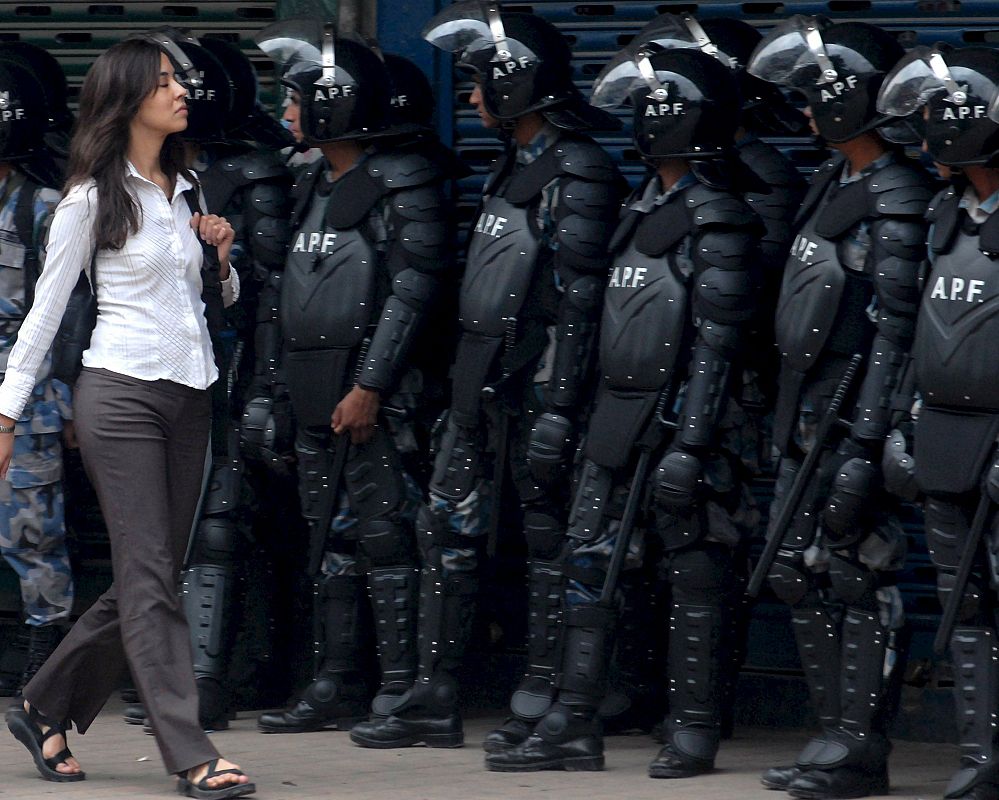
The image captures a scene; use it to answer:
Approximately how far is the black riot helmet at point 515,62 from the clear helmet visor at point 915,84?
122 cm

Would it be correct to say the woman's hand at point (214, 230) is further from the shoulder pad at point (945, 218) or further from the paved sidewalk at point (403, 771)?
the shoulder pad at point (945, 218)

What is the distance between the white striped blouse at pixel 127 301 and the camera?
5.22 metres

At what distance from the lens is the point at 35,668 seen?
6.99 metres

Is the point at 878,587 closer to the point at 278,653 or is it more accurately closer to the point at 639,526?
the point at 639,526

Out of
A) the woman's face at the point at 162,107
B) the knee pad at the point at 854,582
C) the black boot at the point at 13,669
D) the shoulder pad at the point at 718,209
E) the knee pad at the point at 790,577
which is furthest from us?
the black boot at the point at 13,669

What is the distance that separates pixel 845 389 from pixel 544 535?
1168mm

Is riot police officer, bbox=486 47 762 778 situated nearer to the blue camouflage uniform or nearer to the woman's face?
the woman's face

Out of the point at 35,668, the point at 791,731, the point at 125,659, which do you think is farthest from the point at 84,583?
the point at 791,731

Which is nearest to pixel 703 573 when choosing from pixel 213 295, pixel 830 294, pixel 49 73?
pixel 830 294

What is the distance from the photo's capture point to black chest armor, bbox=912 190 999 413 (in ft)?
16.9

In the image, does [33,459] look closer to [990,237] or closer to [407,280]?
[407,280]

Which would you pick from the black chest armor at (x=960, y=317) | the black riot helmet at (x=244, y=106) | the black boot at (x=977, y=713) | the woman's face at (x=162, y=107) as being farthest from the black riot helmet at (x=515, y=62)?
the black boot at (x=977, y=713)

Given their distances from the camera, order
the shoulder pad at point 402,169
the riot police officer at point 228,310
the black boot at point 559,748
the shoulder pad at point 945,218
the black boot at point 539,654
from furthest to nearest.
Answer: the riot police officer at point 228,310, the shoulder pad at point 402,169, the black boot at point 539,654, the black boot at point 559,748, the shoulder pad at point 945,218

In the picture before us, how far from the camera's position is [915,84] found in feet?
17.3
